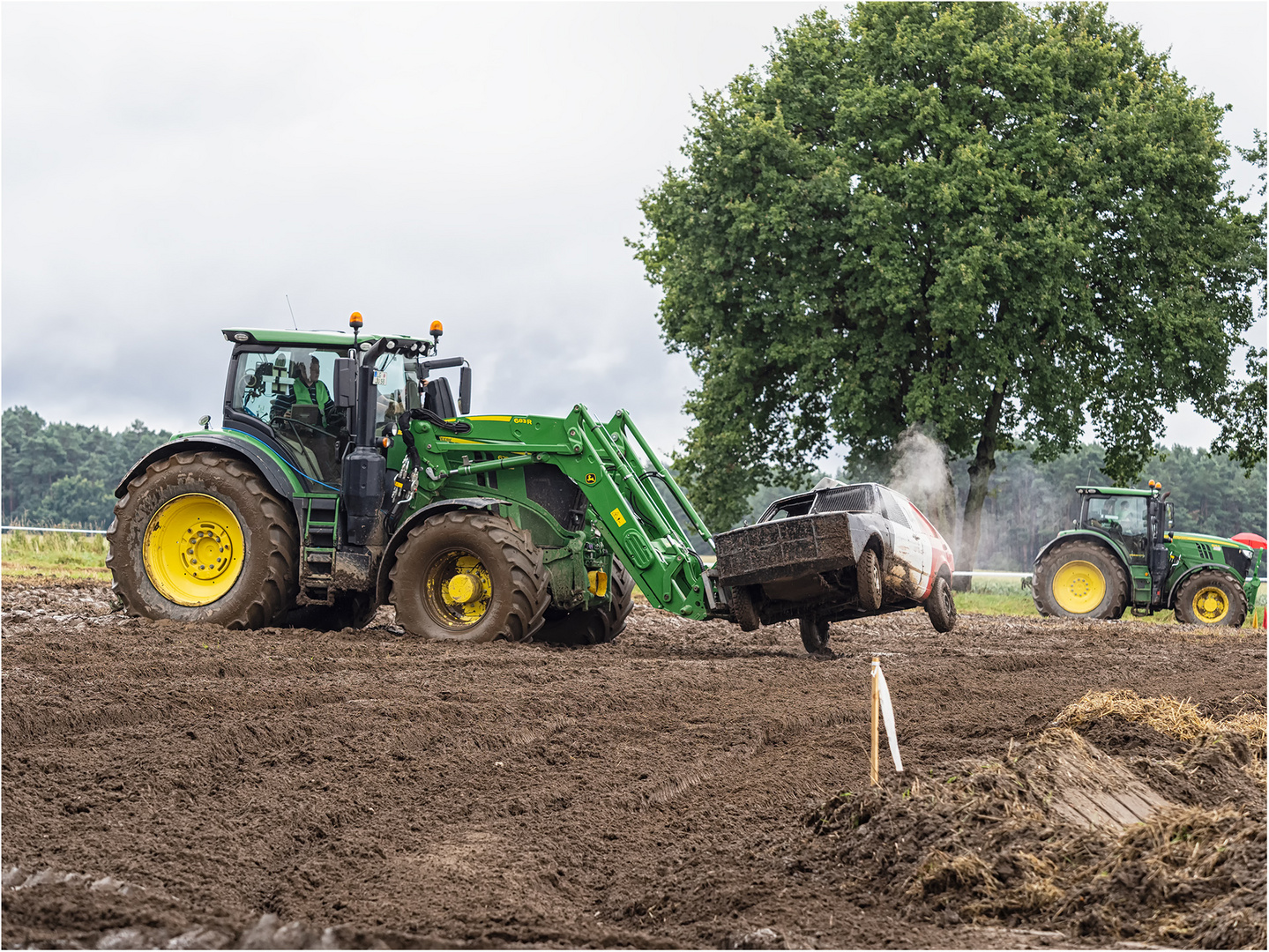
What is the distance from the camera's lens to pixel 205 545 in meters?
12.3

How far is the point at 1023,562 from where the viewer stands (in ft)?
223

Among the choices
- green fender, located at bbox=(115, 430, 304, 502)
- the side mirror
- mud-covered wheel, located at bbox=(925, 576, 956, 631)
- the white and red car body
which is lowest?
mud-covered wheel, located at bbox=(925, 576, 956, 631)

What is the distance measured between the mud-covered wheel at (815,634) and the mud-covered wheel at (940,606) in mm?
1393

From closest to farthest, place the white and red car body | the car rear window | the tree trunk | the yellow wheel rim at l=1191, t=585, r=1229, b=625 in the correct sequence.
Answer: the white and red car body
the car rear window
the yellow wheel rim at l=1191, t=585, r=1229, b=625
the tree trunk

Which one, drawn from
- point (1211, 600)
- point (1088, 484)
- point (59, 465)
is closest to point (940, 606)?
point (1211, 600)

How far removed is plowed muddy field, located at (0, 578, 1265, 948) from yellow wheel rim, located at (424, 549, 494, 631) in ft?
4.22

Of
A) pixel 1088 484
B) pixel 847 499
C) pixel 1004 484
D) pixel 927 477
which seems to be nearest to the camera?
pixel 847 499

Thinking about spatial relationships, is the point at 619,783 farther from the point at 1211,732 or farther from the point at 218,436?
the point at 218,436

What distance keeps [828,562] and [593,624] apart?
10.6ft

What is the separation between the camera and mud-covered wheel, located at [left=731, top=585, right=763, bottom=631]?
11.1 metres

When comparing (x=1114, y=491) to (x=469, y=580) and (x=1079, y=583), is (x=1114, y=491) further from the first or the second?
(x=469, y=580)

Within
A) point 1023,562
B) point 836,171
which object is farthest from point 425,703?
point 1023,562

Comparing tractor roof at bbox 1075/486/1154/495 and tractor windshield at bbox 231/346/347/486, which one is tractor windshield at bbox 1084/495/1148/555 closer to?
tractor roof at bbox 1075/486/1154/495

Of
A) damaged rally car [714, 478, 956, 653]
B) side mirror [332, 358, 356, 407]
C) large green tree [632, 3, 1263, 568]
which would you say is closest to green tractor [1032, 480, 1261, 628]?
large green tree [632, 3, 1263, 568]
